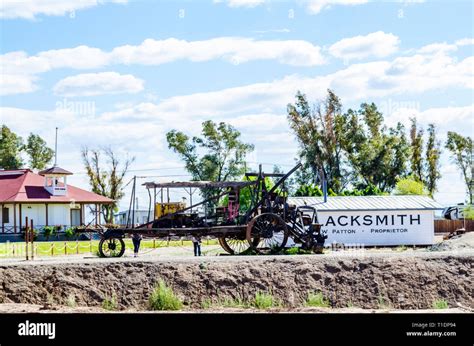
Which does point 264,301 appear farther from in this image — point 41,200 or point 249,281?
point 41,200

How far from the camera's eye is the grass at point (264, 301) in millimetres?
23997

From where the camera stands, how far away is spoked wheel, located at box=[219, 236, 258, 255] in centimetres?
3223

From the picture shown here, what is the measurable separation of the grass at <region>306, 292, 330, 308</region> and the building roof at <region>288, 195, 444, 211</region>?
19.0 metres

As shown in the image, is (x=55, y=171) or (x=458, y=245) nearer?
(x=458, y=245)

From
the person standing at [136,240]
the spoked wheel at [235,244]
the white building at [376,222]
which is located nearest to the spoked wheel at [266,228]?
the spoked wheel at [235,244]

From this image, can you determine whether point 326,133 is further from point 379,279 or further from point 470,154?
point 379,279

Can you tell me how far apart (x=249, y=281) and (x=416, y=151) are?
54708 millimetres

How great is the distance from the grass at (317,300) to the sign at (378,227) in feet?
60.8

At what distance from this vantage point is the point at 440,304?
25.4 m

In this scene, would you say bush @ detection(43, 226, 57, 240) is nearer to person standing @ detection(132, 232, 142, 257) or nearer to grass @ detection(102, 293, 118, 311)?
person standing @ detection(132, 232, 142, 257)

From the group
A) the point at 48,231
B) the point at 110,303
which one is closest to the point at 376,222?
the point at 110,303

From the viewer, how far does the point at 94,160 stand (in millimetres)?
75062

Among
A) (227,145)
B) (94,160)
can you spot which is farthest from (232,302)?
(94,160)

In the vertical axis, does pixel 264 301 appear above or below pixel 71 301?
below
